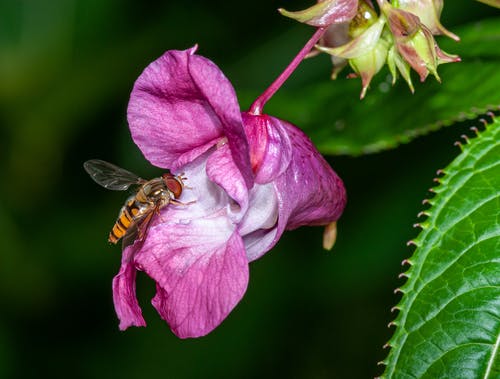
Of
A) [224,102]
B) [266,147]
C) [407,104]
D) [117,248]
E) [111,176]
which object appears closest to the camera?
[224,102]

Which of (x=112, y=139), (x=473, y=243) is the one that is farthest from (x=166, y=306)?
(x=112, y=139)

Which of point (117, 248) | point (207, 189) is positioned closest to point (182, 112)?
point (207, 189)

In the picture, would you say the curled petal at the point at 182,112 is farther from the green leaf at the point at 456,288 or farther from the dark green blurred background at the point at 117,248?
the dark green blurred background at the point at 117,248

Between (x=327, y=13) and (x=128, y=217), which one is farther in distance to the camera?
(x=128, y=217)

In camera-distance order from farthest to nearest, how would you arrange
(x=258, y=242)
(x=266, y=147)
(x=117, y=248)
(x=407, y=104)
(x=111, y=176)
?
1. (x=117, y=248)
2. (x=407, y=104)
3. (x=111, y=176)
4. (x=258, y=242)
5. (x=266, y=147)

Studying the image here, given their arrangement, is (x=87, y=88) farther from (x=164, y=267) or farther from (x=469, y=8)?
(x=164, y=267)

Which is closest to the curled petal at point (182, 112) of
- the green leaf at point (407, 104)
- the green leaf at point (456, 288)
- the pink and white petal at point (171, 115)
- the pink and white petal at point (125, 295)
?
the pink and white petal at point (171, 115)

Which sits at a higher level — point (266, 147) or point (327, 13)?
point (327, 13)

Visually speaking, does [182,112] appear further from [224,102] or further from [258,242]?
[258,242]
